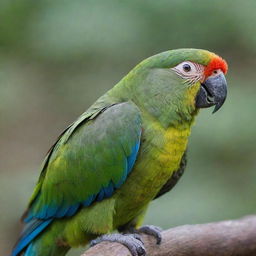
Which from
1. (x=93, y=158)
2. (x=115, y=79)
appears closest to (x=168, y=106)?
(x=93, y=158)

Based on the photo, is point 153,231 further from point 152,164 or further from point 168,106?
point 168,106

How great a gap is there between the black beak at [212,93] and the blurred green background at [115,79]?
1.36 m

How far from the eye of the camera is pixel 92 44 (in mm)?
4797

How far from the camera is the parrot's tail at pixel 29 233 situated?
2672 millimetres

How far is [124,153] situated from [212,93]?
0.44m

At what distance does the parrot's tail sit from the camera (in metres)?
2.67

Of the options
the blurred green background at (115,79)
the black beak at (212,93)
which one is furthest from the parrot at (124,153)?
the blurred green background at (115,79)

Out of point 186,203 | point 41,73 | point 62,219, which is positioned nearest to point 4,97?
point 41,73

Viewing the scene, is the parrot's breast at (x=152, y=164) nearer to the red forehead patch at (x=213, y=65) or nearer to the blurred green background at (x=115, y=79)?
the red forehead patch at (x=213, y=65)

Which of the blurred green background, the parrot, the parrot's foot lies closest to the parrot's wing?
the parrot

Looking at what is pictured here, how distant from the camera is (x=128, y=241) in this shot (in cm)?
243

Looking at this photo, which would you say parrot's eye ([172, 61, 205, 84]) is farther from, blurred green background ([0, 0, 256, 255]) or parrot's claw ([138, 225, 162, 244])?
blurred green background ([0, 0, 256, 255])

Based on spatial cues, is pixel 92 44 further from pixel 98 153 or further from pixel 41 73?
pixel 98 153

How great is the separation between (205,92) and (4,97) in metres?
2.59
